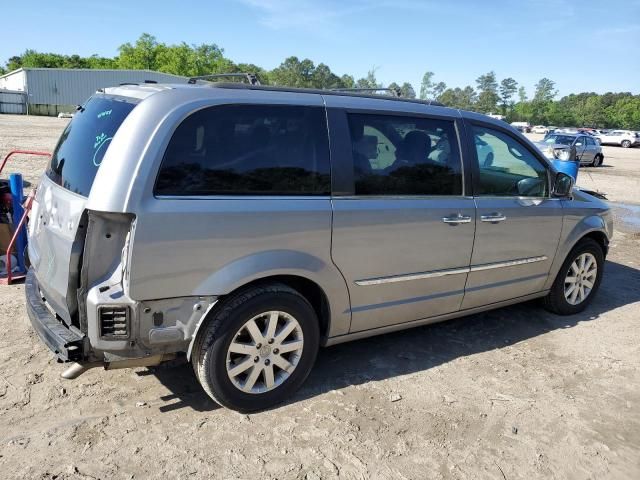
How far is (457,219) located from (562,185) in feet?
4.72

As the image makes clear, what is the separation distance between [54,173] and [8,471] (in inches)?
68.9

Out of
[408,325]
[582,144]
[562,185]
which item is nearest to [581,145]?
[582,144]

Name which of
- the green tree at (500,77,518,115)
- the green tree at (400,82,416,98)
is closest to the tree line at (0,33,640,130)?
the green tree at (500,77,518,115)

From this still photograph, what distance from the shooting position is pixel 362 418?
3.29 metres

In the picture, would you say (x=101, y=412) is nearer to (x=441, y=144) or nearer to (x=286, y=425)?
(x=286, y=425)

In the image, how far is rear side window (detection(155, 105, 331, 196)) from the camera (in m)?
2.86

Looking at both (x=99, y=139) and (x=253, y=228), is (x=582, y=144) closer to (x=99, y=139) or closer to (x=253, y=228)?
(x=253, y=228)

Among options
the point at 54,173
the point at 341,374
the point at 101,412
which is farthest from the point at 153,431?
the point at 54,173

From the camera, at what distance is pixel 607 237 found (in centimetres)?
532

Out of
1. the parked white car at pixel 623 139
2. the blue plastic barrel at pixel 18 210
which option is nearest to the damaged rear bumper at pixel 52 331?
the blue plastic barrel at pixel 18 210

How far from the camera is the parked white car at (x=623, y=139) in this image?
49594 millimetres

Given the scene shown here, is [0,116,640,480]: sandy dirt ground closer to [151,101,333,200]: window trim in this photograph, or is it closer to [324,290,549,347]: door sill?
[324,290,549,347]: door sill

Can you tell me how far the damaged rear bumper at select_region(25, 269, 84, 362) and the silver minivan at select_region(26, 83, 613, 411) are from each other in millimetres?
11

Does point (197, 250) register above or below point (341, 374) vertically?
above
